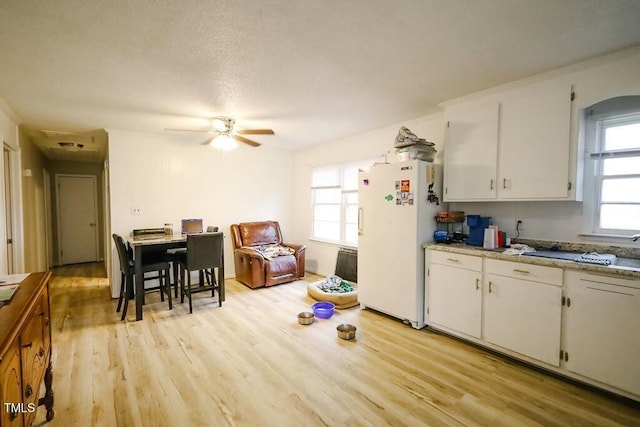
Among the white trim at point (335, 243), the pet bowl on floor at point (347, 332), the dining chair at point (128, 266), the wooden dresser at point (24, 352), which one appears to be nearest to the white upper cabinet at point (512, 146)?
the pet bowl on floor at point (347, 332)

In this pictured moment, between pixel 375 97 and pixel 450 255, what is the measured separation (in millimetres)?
1763

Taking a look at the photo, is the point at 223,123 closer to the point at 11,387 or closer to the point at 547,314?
the point at 11,387

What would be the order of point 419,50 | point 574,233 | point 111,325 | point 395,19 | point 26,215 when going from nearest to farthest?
point 395,19
point 419,50
point 574,233
point 111,325
point 26,215

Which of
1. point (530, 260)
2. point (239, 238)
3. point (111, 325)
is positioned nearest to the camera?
point (530, 260)

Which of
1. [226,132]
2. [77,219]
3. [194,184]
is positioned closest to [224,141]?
[226,132]

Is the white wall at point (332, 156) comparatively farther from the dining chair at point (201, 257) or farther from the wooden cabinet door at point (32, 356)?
the wooden cabinet door at point (32, 356)

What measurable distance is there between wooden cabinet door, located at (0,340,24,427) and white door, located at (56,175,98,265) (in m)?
6.95

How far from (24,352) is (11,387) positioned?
247 mm

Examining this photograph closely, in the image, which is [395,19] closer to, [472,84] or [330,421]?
[472,84]

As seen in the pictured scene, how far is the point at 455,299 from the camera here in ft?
9.27

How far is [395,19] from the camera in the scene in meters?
1.72

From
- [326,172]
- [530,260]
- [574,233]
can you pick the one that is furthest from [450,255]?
[326,172]

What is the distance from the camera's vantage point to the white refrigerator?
3045 mm

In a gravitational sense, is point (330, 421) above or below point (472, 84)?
below
